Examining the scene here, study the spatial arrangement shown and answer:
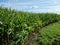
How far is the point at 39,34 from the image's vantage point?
25.2ft

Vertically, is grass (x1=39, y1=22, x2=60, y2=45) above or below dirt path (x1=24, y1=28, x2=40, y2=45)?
above

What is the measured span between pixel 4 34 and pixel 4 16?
74 cm

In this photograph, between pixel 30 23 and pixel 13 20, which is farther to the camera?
pixel 30 23

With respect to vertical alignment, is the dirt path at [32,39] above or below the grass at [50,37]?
below

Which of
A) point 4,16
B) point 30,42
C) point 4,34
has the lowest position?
point 30,42

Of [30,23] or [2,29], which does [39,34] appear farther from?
[2,29]

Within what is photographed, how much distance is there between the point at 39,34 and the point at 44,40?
82 cm

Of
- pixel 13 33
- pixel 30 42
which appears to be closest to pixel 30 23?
pixel 30 42

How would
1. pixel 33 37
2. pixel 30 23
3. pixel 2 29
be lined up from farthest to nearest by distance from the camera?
pixel 30 23
pixel 33 37
pixel 2 29

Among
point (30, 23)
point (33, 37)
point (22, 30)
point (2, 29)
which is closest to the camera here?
point (2, 29)

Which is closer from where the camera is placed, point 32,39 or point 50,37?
point 32,39

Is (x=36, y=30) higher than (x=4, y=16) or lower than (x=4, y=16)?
lower

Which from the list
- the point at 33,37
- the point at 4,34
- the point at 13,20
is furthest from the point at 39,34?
the point at 4,34

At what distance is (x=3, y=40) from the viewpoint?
20.1 feet
